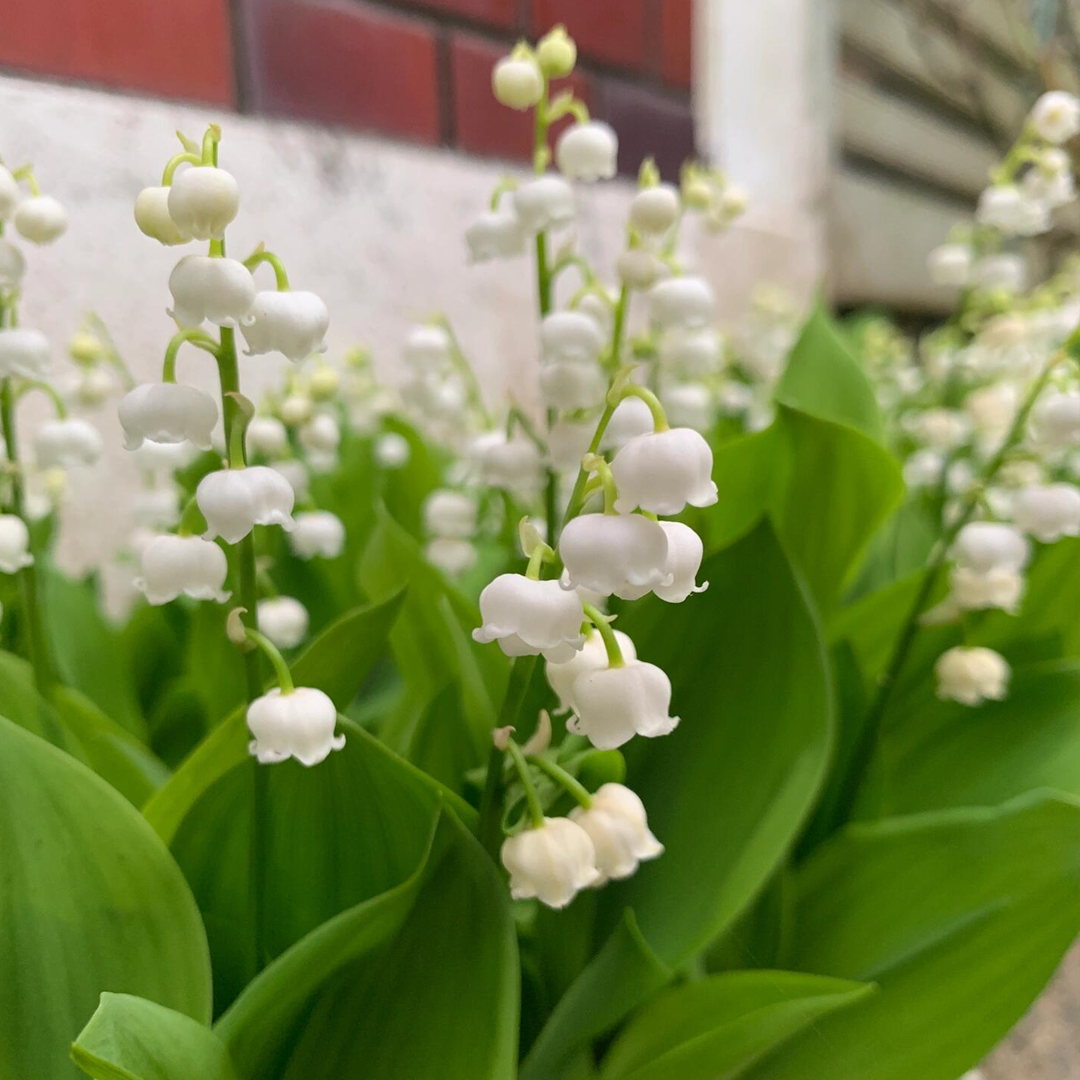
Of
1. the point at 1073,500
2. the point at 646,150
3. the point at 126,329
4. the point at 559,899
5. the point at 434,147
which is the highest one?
the point at 646,150

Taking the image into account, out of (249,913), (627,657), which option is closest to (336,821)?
(249,913)

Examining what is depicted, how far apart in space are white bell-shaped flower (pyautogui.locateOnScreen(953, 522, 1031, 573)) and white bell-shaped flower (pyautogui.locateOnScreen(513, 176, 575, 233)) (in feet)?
0.88

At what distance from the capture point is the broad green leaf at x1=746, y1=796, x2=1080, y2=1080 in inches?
15.4

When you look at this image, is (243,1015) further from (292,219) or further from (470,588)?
(292,219)

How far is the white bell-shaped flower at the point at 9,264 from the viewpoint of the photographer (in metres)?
0.35

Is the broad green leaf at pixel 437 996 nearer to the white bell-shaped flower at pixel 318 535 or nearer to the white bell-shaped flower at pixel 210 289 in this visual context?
the white bell-shaped flower at pixel 210 289

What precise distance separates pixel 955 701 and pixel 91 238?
780mm

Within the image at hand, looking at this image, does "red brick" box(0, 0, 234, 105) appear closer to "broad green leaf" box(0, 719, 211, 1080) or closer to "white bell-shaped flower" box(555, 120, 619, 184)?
"white bell-shaped flower" box(555, 120, 619, 184)

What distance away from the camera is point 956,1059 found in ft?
1.27

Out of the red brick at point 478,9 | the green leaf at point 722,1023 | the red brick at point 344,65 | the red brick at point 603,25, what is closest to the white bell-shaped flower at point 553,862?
the green leaf at point 722,1023

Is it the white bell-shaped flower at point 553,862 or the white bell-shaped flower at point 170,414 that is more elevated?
the white bell-shaped flower at point 170,414

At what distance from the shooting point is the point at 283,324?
27cm

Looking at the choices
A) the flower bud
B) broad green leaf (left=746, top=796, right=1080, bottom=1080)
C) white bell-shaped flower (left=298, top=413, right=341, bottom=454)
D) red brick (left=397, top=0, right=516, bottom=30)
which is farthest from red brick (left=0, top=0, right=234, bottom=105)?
broad green leaf (left=746, top=796, right=1080, bottom=1080)

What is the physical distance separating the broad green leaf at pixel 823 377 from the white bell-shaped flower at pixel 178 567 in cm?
49
